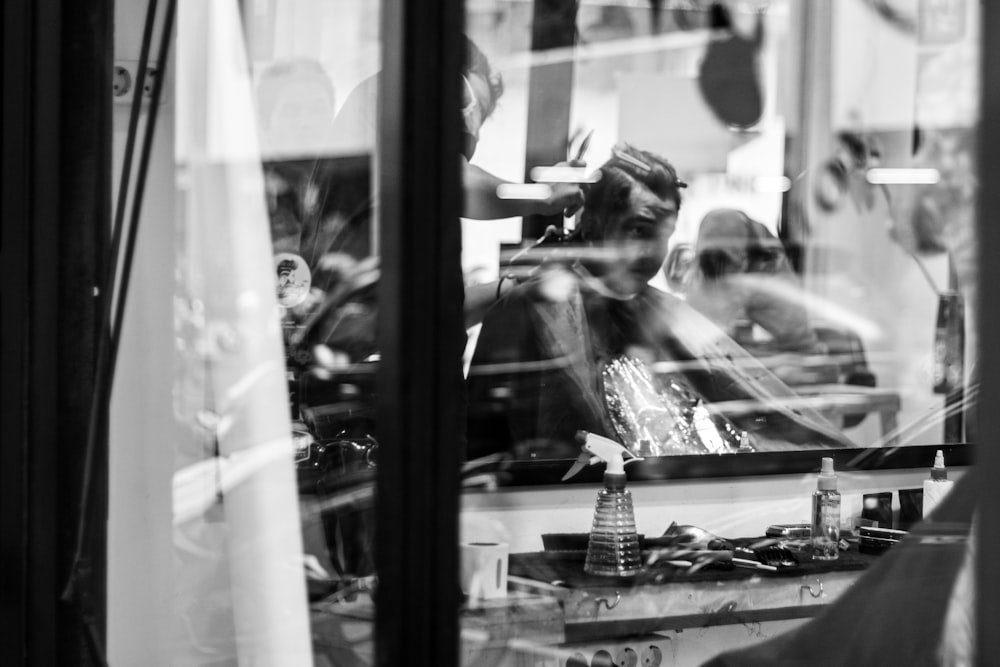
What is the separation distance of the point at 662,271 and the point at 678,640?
3.53 ft

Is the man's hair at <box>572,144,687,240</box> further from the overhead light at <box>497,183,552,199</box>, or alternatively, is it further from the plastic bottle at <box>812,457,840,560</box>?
the plastic bottle at <box>812,457,840,560</box>

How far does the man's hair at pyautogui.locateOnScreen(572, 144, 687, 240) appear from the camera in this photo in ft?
9.90

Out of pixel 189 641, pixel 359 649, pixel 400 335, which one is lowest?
pixel 189 641

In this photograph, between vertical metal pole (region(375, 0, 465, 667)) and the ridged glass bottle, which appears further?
the ridged glass bottle

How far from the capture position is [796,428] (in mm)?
3148

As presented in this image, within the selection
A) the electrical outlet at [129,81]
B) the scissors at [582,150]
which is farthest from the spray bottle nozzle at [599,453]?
the electrical outlet at [129,81]

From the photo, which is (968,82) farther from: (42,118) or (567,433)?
(567,433)

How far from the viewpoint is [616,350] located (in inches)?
121

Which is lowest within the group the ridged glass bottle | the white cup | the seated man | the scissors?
the ridged glass bottle

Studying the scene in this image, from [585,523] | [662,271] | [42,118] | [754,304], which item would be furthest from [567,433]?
[42,118]

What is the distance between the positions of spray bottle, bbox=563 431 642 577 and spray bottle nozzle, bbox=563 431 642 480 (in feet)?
0.07

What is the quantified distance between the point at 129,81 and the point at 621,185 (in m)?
1.54

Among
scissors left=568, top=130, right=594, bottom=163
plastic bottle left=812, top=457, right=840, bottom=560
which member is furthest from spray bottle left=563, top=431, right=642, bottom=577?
scissors left=568, top=130, right=594, bottom=163

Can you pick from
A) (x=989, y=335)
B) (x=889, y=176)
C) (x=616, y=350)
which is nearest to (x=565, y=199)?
(x=616, y=350)
